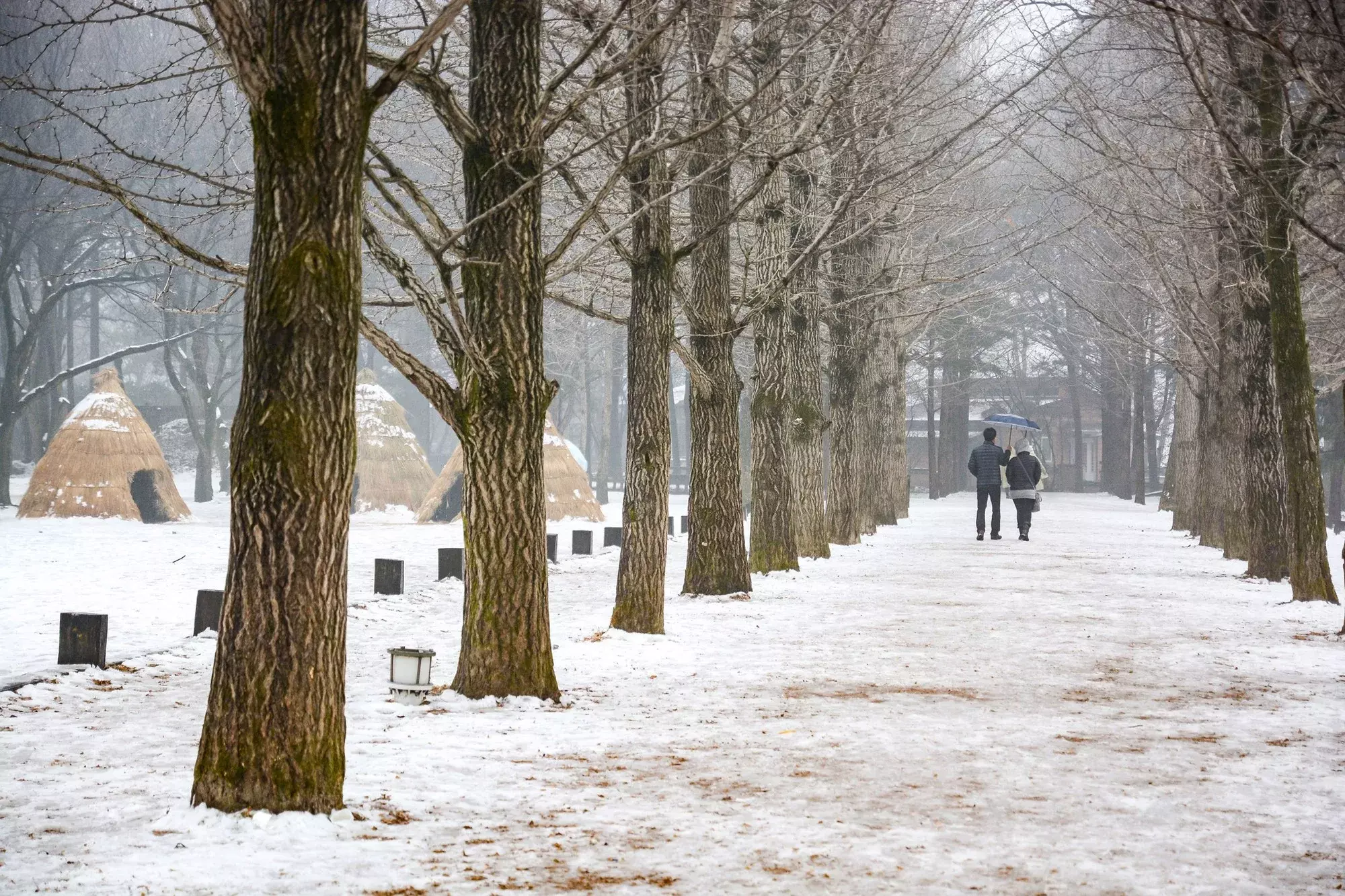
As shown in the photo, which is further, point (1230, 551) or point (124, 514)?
point (124, 514)

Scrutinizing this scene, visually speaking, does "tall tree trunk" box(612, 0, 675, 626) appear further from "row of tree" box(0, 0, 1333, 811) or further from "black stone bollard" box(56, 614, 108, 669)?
"black stone bollard" box(56, 614, 108, 669)

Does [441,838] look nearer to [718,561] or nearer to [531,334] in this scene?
[531,334]

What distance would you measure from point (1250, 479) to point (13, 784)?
1272cm

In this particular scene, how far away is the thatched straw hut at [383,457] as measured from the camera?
30.5m

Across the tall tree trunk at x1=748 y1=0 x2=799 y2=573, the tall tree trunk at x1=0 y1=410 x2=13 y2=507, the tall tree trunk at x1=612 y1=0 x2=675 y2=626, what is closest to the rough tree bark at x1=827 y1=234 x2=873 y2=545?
the tall tree trunk at x1=748 y1=0 x2=799 y2=573

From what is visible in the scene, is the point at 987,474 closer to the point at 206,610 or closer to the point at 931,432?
the point at 206,610

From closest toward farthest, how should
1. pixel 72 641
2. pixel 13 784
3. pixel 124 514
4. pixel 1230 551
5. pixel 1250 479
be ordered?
pixel 13 784
pixel 72 641
pixel 1250 479
pixel 1230 551
pixel 124 514

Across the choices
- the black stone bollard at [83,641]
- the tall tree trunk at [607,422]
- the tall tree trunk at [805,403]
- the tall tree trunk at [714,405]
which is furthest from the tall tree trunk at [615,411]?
the black stone bollard at [83,641]

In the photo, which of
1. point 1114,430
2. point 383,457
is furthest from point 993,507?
point 1114,430

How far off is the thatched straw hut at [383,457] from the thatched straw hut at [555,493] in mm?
2762

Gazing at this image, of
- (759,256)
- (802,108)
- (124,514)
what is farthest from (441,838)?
(124,514)

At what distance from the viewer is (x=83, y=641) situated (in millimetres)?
8281

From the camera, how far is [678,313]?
50.4ft

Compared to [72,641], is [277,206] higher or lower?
higher
